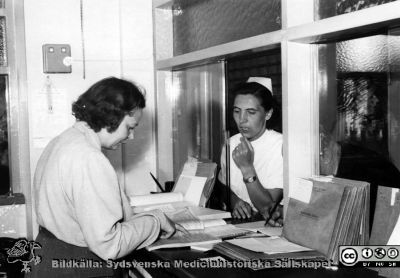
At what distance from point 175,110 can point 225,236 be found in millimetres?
1432

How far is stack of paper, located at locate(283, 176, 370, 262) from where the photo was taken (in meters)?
1.46

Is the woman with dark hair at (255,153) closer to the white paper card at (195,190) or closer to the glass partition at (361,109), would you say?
the white paper card at (195,190)

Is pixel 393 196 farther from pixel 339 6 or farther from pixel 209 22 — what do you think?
pixel 209 22

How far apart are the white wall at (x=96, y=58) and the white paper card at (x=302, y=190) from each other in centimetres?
149

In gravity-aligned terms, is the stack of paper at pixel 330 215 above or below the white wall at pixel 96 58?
below

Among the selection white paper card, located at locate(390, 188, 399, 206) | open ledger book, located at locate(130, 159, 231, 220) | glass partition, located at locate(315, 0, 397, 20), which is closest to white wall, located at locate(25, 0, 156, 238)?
open ledger book, located at locate(130, 159, 231, 220)

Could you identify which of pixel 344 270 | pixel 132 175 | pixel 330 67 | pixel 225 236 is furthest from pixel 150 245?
pixel 132 175

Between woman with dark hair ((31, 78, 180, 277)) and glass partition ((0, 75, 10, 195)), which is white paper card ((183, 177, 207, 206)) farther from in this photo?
glass partition ((0, 75, 10, 195))

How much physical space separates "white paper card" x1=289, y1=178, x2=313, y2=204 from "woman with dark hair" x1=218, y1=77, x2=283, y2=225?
40cm

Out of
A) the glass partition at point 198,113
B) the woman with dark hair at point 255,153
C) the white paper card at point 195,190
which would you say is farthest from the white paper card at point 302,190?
the glass partition at point 198,113

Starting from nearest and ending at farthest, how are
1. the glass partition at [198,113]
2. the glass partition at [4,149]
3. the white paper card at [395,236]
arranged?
1. the white paper card at [395,236]
2. the glass partition at [198,113]
3. the glass partition at [4,149]

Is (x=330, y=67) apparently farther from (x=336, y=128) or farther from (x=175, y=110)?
(x=175, y=110)

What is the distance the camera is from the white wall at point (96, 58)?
273 cm

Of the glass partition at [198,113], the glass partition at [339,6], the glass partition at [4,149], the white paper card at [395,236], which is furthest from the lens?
the glass partition at [4,149]
